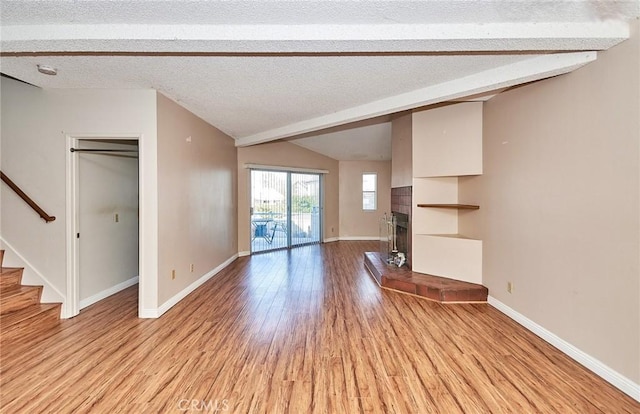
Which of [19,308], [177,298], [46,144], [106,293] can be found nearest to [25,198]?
[46,144]

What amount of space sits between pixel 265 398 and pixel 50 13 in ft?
9.02

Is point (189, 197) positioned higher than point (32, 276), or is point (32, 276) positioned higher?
point (189, 197)

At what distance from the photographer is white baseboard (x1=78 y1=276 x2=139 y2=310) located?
11.0 feet

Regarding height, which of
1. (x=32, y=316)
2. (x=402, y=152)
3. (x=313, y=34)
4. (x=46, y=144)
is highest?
(x=313, y=34)

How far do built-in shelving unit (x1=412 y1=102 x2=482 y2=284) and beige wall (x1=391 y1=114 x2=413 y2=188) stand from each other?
13 cm

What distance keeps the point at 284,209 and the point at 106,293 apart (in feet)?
13.4

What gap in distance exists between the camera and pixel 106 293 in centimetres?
369

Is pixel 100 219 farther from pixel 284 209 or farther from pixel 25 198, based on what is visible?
pixel 284 209

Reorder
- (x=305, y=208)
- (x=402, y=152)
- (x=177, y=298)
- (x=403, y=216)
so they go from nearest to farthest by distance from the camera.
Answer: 1. (x=177, y=298)
2. (x=402, y=152)
3. (x=403, y=216)
4. (x=305, y=208)

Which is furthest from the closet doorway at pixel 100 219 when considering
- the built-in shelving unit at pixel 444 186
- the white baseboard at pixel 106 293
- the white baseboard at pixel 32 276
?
the built-in shelving unit at pixel 444 186

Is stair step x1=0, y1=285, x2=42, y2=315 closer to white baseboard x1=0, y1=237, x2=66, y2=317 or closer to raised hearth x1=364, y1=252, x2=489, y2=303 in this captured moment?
white baseboard x1=0, y1=237, x2=66, y2=317

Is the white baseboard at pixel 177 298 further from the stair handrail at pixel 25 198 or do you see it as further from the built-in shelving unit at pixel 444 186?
the built-in shelving unit at pixel 444 186

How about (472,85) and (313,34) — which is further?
(472,85)

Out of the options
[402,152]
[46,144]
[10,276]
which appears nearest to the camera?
[10,276]
